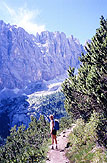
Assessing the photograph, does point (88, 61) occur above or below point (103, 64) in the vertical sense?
above

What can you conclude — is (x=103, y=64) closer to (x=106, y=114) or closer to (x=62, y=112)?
(x=106, y=114)

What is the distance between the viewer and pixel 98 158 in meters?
9.31

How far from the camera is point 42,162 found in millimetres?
12250

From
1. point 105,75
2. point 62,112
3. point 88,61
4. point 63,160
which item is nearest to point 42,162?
point 63,160

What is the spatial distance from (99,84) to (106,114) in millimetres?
2497

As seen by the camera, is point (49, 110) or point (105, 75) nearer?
point (105, 75)

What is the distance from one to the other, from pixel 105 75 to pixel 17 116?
196m

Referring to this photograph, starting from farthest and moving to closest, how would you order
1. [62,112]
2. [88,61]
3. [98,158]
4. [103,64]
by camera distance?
[62,112], [88,61], [103,64], [98,158]

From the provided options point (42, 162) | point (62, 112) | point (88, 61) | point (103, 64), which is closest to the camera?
point (42, 162)

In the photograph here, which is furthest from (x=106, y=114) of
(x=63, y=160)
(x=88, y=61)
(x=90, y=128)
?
(x=88, y=61)

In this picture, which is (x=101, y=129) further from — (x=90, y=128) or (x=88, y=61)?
(x=88, y=61)

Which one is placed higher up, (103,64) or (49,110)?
(49,110)

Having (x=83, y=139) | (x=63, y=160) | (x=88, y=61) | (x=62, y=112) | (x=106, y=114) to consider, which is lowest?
(x=63, y=160)

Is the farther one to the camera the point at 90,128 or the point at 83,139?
the point at 83,139
